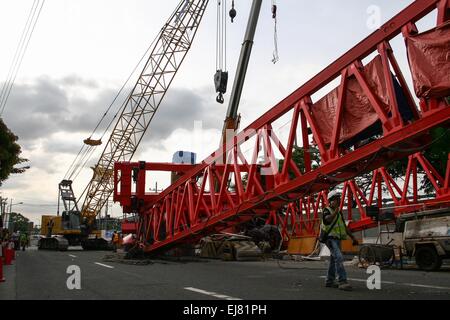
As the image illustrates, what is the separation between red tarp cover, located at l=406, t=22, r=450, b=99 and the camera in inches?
282

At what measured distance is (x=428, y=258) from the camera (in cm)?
1302

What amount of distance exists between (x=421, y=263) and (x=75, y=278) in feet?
31.0

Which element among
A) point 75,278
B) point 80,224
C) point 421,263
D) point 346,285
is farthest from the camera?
point 80,224

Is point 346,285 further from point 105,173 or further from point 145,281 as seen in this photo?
point 105,173

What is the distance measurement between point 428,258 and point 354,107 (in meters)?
6.29

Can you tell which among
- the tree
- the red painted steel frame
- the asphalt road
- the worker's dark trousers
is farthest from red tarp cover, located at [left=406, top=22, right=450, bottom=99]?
the tree

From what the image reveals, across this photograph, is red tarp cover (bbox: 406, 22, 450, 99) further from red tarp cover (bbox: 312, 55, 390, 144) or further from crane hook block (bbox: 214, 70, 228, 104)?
crane hook block (bbox: 214, 70, 228, 104)

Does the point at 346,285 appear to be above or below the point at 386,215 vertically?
below

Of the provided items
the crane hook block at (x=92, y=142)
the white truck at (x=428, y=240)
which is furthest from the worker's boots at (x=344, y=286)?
the crane hook block at (x=92, y=142)

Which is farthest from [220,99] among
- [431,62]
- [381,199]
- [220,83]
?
[431,62]

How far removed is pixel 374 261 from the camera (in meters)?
13.9

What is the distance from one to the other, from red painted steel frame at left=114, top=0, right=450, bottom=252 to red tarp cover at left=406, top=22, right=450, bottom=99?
0.75 ft

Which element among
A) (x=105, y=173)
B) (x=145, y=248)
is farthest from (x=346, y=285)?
(x=105, y=173)

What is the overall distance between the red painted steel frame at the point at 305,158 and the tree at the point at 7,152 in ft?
32.4
